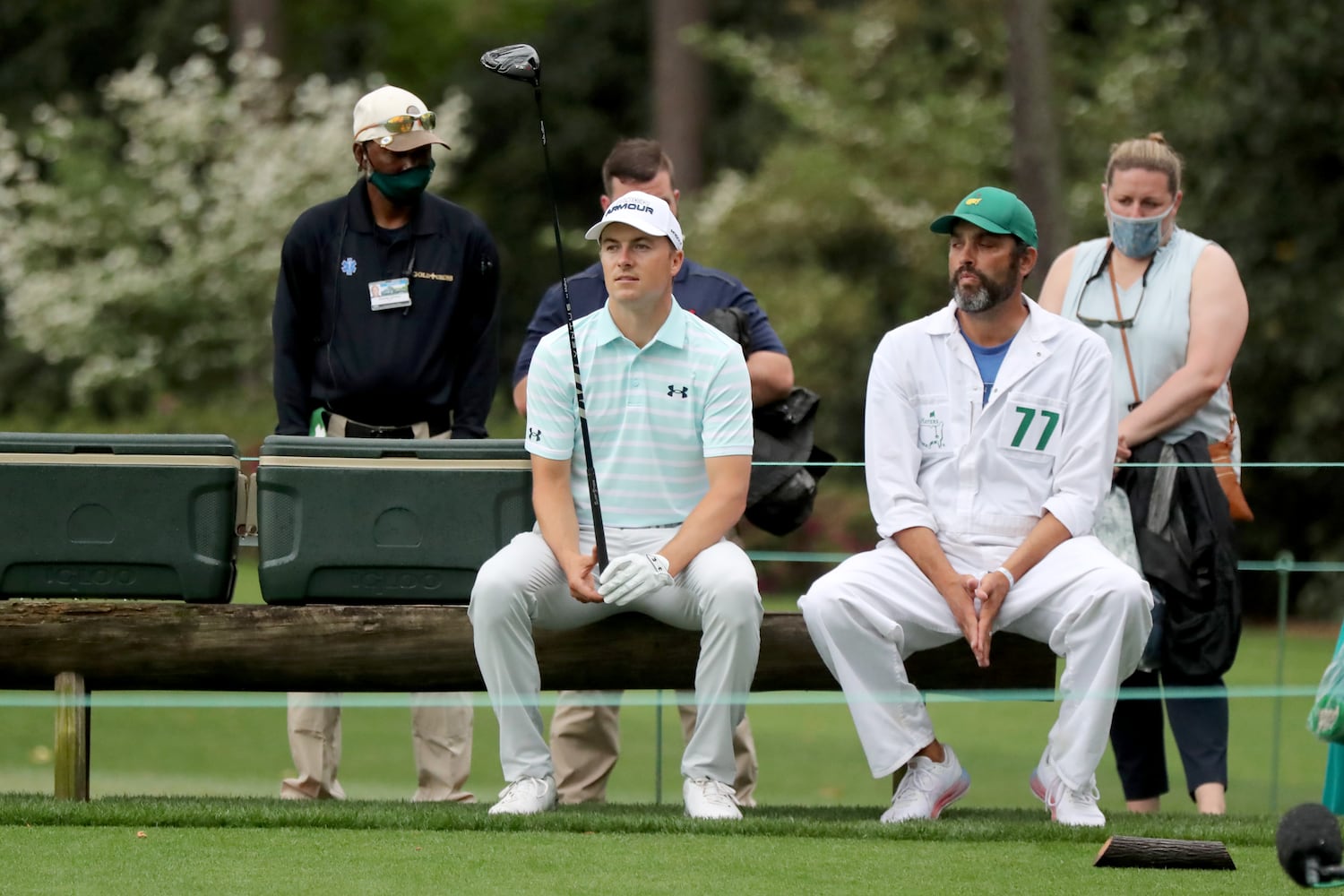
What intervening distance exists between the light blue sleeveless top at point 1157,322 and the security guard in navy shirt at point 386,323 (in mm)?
1738

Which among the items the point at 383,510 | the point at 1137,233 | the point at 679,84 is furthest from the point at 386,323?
the point at 679,84

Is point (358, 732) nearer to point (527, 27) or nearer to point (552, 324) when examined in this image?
point (552, 324)

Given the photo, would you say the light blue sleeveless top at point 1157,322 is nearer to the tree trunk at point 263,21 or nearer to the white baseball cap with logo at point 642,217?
the white baseball cap with logo at point 642,217

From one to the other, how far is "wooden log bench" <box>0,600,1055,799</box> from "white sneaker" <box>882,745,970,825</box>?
0.82 ft

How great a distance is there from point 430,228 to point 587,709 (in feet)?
4.86

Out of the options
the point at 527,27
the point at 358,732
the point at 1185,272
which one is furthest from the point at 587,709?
the point at 527,27

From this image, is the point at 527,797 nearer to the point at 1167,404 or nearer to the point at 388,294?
the point at 388,294

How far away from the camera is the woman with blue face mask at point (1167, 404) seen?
5.65 m

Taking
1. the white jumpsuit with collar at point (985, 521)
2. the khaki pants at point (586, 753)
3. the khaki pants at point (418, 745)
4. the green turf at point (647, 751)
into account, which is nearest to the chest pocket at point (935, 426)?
the white jumpsuit with collar at point (985, 521)

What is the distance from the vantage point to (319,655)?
18.0 ft

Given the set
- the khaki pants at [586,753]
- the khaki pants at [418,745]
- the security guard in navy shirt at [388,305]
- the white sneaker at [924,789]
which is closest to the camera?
the white sneaker at [924,789]

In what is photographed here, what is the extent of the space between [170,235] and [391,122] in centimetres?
1545

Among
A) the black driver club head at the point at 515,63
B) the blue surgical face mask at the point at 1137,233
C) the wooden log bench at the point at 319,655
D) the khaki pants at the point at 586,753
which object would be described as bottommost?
the khaki pants at the point at 586,753

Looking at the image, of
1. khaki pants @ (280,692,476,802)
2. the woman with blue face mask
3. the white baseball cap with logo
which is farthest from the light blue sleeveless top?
khaki pants @ (280,692,476,802)
